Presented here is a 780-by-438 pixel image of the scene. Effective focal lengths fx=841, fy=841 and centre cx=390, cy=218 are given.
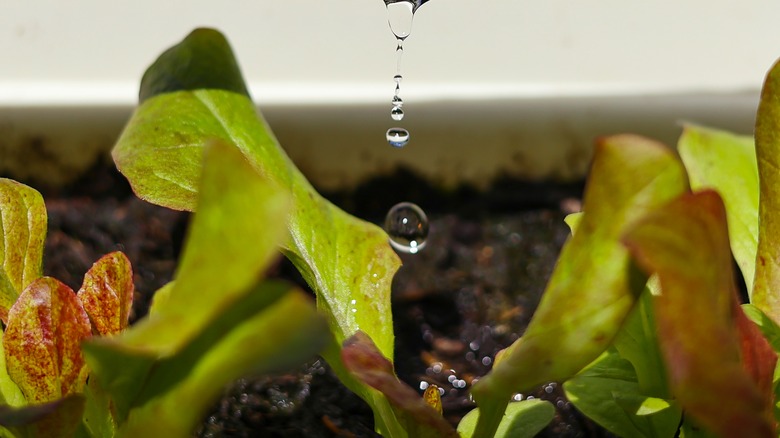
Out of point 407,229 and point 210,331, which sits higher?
point 210,331

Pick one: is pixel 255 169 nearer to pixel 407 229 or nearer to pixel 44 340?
pixel 44 340

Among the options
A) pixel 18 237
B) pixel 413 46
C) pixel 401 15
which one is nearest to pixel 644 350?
pixel 18 237

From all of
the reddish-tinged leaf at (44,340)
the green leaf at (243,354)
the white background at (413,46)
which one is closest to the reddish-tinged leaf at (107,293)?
the reddish-tinged leaf at (44,340)

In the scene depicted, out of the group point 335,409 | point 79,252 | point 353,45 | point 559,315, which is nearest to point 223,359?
point 559,315

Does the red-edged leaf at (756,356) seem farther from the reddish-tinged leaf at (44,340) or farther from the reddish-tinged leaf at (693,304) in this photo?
the reddish-tinged leaf at (44,340)

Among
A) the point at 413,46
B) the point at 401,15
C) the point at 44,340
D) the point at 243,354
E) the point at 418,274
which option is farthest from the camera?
the point at 413,46

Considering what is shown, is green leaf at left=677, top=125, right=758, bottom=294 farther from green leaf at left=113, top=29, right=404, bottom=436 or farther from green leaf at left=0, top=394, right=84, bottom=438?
green leaf at left=0, top=394, right=84, bottom=438
